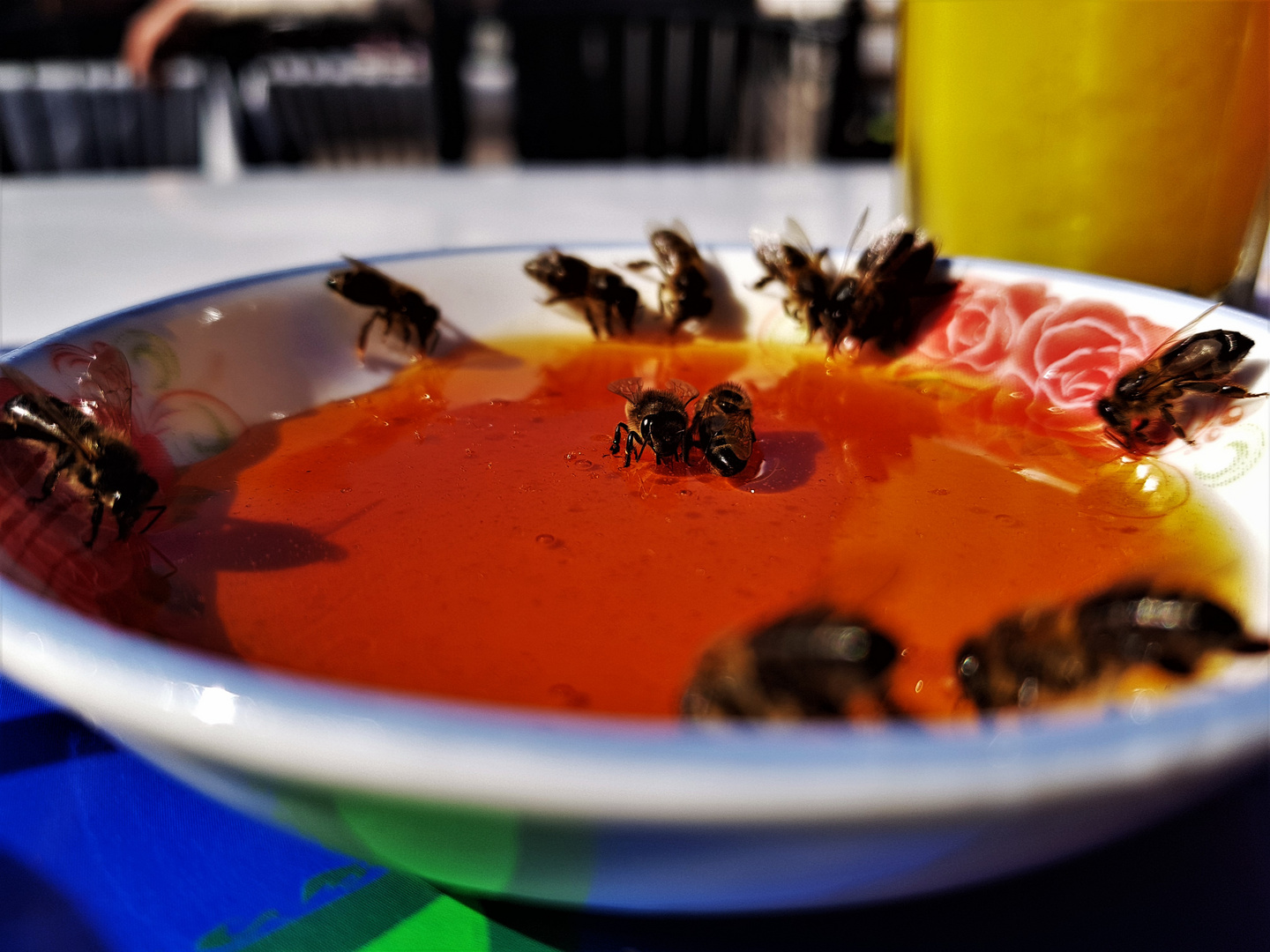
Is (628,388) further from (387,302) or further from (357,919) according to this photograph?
(357,919)

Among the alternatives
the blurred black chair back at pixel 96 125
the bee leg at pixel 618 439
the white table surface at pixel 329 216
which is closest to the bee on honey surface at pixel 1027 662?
the bee leg at pixel 618 439

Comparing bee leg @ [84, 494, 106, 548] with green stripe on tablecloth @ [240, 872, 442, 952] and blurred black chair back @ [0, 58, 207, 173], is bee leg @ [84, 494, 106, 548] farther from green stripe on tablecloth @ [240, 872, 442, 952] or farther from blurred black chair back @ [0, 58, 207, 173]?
blurred black chair back @ [0, 58, 207, 173]

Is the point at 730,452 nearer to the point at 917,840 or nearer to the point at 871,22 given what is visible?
the point at 917,840

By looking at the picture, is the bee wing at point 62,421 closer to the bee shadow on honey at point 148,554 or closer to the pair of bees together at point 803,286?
the bee shadow on honey at point 148,554

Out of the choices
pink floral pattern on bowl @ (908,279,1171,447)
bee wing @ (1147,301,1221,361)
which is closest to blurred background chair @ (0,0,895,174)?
pink floral pattern on bowl @ (908,279,1171,447)

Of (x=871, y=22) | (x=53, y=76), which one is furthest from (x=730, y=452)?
(x=871, y=22)

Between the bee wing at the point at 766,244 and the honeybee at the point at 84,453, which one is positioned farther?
the bee wing at the point at 766,244
